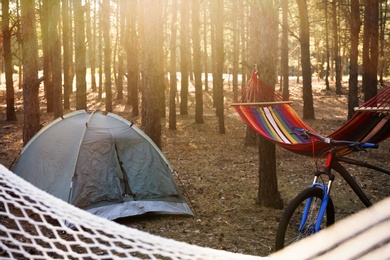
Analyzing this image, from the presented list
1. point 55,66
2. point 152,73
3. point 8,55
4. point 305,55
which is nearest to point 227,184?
point 152,73

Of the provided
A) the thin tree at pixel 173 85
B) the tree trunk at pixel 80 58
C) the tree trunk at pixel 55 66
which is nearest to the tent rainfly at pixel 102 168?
the tree trunk at pixel 80 58

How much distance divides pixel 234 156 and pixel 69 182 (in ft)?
16.5

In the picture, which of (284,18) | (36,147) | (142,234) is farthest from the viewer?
(284,18)

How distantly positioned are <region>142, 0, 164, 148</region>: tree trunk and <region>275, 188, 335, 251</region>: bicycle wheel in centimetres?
480

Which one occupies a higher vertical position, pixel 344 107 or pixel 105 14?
pixel 105 14

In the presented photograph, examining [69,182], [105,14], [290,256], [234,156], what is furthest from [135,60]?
[290,256]

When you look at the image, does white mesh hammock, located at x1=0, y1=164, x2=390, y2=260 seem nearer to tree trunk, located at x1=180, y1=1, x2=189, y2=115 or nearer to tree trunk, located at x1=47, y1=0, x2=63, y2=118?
tree trunk, located at x1=47, y1=0, x2=63, y2=118

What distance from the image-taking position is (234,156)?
1043 cm

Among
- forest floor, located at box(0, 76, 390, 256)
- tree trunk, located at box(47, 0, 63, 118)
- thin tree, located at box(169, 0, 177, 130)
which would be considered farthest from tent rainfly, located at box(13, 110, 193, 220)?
tree trunk, located at box(47, 0, 63, 118)

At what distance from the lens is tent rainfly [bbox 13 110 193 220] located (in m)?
6.02

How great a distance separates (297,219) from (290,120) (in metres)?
1.93

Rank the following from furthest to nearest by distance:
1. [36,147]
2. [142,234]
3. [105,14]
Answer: [105,14], [36,147], [142,234]

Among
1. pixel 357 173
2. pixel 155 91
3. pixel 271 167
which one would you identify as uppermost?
pixel 155 91

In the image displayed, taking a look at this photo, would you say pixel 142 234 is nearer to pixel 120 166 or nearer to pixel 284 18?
pixel 120 166
